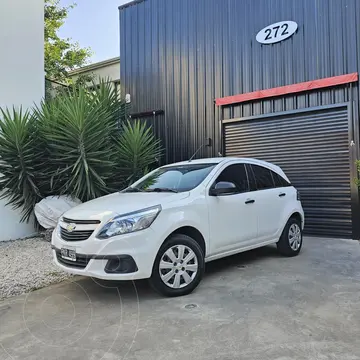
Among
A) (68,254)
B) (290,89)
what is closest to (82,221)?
(68,254)

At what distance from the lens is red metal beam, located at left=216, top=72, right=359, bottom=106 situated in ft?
24.1

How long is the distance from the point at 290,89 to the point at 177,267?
555cm

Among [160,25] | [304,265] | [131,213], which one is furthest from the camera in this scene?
[160,25]

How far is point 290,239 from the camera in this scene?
229 inches

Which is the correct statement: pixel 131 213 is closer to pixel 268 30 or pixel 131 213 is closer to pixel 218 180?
pixel 218 180

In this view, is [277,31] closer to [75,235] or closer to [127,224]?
[127,224]

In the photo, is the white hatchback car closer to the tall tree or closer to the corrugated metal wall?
the corrugated metal wall

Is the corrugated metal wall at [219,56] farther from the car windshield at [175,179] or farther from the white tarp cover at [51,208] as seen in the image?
the car windshield at [175,179]

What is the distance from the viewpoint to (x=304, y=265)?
210 inches

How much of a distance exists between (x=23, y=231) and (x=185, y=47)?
6.34 metres

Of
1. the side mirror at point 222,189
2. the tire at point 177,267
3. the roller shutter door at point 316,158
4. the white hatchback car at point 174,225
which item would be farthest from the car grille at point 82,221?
the roller shutter door at point 316,158

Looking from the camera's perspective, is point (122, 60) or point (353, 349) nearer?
point (353, 349)

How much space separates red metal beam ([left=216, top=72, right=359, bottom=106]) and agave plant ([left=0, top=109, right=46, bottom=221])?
4596 mm

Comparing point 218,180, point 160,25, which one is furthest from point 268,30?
point 218,180
